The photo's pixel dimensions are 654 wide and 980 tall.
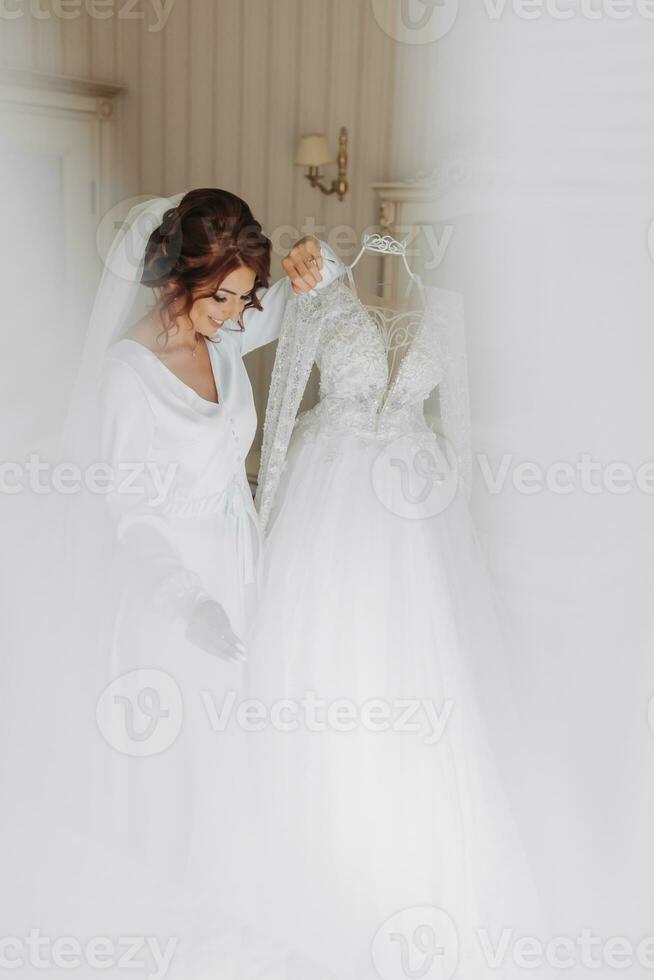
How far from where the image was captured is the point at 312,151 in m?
2.23

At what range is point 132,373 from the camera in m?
1.08

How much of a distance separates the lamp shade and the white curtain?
4.52ft

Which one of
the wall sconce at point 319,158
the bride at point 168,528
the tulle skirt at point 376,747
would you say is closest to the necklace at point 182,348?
the bride at point 168,528

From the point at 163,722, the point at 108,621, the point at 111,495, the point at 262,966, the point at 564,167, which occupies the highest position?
the point at 564,167

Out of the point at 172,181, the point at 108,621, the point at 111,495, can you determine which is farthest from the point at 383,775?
the point at 172,181

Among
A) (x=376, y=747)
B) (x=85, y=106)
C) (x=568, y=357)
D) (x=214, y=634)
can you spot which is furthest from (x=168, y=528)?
(x=85, y=106)

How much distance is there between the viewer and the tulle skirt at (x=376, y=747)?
115 cm

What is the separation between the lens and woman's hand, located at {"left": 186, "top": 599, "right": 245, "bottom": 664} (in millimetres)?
1008

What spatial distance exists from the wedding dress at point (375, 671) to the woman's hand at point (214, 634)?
24cm

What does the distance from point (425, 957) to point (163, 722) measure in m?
0.48

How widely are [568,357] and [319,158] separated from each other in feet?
5.80

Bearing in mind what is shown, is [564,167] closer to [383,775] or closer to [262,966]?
[383,775]

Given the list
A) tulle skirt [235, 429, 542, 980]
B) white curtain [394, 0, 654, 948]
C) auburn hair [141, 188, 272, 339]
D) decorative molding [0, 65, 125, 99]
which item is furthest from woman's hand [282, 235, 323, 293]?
decorative molding [0, 65, 125, 99]

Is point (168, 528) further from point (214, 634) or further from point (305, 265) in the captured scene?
point (305, 265)
